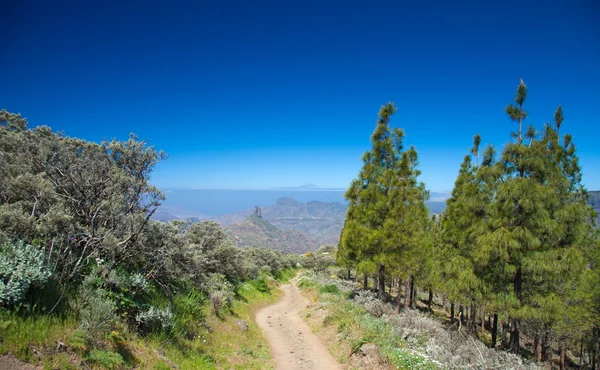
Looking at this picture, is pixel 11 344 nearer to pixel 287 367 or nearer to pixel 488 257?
pixel 287 367

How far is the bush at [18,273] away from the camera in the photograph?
467cm

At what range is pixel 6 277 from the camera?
4.84 metres

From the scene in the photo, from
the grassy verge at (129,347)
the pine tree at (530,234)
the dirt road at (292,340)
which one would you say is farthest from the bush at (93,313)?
the pine tree at (530,234)

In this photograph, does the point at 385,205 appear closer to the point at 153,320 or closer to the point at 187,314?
the point at 187,314

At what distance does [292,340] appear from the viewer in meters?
13.0

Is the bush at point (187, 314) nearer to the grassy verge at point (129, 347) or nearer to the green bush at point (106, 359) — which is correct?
the grassy verge at point (129, 347)

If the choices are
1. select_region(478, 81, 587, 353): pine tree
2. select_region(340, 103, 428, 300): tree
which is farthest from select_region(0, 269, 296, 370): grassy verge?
select_region(478, 81, 587, 353): pine tree

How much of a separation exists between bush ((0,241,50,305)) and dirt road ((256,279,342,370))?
25.3ft

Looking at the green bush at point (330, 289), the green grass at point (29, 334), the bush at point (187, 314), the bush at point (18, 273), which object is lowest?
the green bush at point (330, 289)

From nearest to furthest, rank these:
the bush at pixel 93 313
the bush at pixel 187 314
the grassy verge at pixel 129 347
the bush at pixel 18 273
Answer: the grassy verge at pixel 129 347
the bush at pixel 18 273
the bush at pixel 93 313
the bush at pixel 187 314

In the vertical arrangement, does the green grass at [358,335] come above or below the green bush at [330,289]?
above

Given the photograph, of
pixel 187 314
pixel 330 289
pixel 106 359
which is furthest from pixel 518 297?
pixel 106 359

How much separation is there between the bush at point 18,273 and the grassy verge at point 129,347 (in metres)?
0.27

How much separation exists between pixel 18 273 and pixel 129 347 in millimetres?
2703
